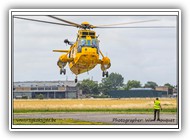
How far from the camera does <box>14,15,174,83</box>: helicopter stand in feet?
81.9

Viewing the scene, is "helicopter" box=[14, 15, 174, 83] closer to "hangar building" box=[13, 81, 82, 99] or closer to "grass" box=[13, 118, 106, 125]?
"hangar building" box=[13, 81, 82, 99]

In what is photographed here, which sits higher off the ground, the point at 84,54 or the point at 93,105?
the point at 84,54

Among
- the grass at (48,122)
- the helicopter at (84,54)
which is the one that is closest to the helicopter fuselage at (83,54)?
the helicopter at (84,54)

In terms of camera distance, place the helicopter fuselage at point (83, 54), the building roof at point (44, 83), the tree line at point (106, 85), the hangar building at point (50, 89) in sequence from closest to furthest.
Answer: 1. the building roof at point (44, 83)
2. the hangar building at point (50, 89)
3. the tree line at point (106, 85)
4. the helicopter fuselage at point (83, 54)

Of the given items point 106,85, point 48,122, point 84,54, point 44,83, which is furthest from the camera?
point 84,54

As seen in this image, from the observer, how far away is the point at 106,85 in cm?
2527

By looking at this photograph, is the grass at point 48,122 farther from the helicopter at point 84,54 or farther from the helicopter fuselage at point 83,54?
the helicopter fuselage at point 83,54

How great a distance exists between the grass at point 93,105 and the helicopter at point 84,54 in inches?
23.6

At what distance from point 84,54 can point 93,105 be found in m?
1.23

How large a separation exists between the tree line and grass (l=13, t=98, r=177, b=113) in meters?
0.24

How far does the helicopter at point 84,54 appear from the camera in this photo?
24953 millimetres

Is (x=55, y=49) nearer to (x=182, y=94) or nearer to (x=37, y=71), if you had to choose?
(x=37, y=71)

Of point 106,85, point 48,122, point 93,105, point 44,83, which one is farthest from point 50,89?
point 106,85

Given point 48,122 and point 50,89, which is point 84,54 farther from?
point 48,122
